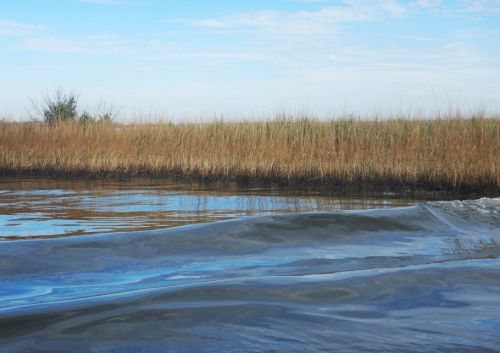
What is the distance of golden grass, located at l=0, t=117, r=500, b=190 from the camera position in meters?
10.7

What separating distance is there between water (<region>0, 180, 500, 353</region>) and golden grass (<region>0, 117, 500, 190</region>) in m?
4.44

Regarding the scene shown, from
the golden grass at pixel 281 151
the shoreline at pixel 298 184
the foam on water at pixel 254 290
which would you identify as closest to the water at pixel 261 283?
the foam on water at pixel 254 290

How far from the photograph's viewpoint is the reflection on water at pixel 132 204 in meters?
5.89

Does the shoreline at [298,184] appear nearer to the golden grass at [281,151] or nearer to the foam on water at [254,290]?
the golden grass at [281,151]

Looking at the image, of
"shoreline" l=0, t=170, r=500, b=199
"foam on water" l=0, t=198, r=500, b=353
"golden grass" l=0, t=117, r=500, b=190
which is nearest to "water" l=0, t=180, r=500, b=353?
"foam on water" l=0, t=198, r=500, b=353

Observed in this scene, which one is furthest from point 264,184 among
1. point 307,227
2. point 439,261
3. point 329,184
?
point 439,261

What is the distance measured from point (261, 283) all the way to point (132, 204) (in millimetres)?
4941

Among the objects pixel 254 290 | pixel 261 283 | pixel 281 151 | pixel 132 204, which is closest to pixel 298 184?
pixel 281 151

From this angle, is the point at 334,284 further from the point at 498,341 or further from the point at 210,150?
the point at 210,150

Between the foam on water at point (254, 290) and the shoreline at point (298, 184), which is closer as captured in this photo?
the foam on water at point (254, 290)

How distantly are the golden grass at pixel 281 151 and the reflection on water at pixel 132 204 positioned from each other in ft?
3.86

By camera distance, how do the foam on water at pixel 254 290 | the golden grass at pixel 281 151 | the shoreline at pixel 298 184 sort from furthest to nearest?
the golden grass at pixel 281 151
the shoreline at pixel 298 184
the foam on water at pixel 254 290

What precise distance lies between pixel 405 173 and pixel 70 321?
885 centimetres

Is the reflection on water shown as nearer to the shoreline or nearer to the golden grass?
the shoreline
